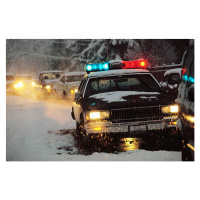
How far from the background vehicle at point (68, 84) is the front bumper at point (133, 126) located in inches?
393

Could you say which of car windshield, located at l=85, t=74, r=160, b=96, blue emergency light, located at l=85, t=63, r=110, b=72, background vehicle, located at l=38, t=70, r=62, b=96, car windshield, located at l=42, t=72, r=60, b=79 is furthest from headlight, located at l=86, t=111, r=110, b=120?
car windshield, located at l=42, t=72, r=60, b=79

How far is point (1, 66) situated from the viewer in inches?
343

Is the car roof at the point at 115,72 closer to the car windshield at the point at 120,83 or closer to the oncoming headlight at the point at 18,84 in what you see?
the car windshield at the point at 120,83

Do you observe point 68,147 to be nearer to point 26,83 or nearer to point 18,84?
point 18,84

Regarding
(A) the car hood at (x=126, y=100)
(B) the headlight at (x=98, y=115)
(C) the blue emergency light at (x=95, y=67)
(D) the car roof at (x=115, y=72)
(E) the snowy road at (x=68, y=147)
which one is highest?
(C) the blue emergency light at (x=95, y=67)

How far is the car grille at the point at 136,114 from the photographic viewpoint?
6340mm

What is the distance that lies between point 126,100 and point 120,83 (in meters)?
1.18

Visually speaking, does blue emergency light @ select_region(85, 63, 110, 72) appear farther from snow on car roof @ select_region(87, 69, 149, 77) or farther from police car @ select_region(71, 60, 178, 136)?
police car @ select_region(71, 60, 178, 136)

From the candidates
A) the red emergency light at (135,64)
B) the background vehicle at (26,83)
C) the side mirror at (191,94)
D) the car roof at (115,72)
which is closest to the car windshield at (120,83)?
the car roof at (115,72)

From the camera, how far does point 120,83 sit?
7613 mm

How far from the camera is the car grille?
6340mm

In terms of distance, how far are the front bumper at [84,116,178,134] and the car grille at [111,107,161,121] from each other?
0.36ft

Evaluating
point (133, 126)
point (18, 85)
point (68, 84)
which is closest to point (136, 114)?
point (133, 126)
